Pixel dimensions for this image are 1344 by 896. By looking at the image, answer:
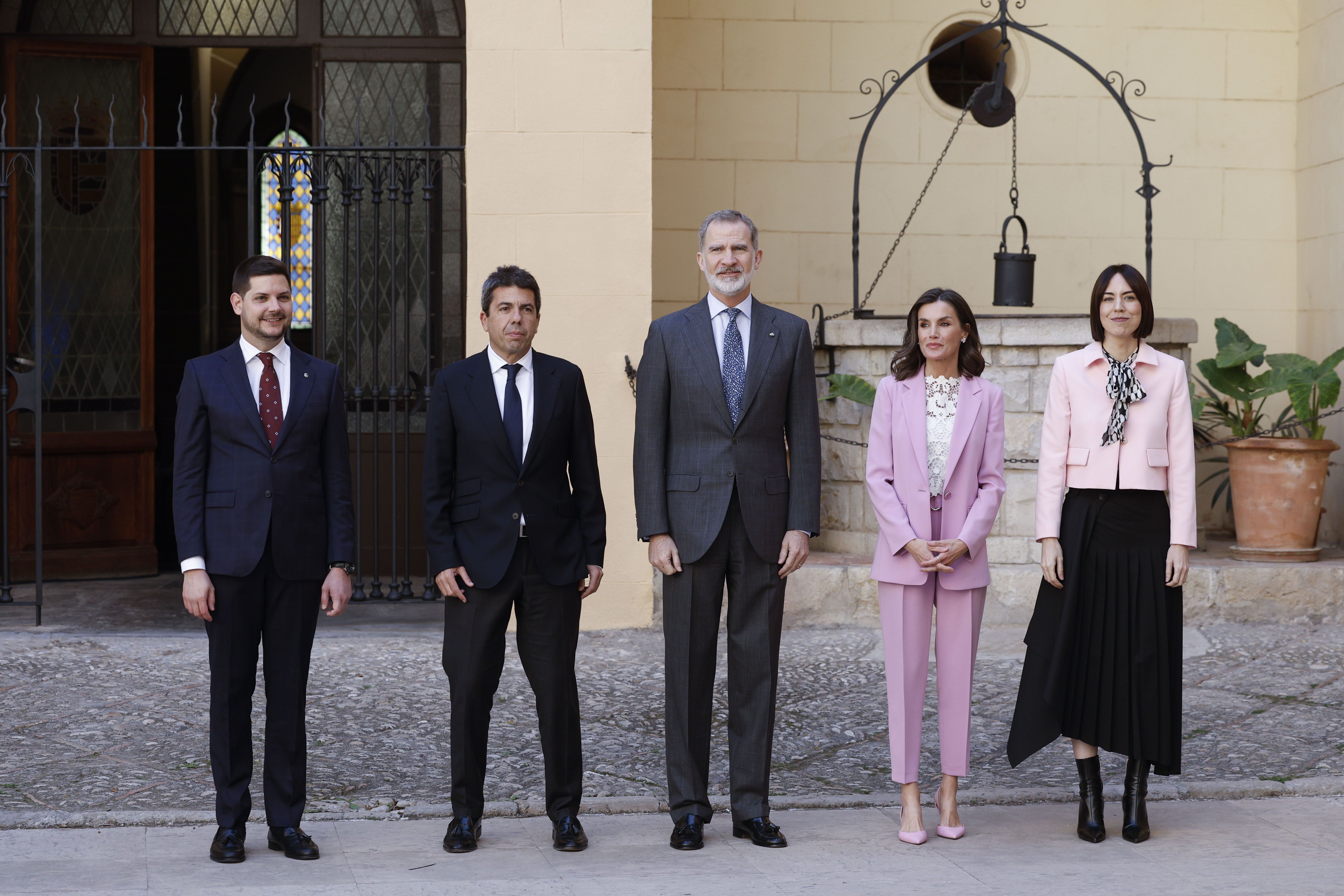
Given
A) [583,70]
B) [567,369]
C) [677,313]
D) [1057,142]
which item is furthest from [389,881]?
[1057,142]

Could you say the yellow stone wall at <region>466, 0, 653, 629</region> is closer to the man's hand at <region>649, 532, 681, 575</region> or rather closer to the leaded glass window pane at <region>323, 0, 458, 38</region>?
the leaded glass window pane at <region>323, 0, 458, 38</region>

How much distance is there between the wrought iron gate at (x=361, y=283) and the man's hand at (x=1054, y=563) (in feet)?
12.0

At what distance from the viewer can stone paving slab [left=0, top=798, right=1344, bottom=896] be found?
354 centimetres

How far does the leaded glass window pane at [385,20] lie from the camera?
8.18 meters

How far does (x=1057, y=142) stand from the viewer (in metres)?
8.94

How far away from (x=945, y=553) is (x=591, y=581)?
101 cm

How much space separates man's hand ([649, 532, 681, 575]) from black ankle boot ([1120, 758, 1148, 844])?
1432 millimetres

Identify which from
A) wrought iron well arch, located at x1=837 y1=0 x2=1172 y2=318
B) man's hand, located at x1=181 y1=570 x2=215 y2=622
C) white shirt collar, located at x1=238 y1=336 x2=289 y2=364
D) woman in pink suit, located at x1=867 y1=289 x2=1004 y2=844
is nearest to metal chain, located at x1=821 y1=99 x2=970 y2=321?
wrought iron well arch, located at x1=837 y1=0 x2=1172 y2=318

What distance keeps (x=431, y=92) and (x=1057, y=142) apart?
13.0ft

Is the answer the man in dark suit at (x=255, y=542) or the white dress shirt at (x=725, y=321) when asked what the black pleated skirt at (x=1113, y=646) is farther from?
the man in dark suit at (x=255, y=542)

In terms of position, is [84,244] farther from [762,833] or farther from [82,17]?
[762,833]

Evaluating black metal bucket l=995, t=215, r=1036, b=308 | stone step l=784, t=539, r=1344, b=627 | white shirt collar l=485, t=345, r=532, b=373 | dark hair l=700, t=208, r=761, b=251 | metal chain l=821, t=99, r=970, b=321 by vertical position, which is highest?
metal chain l=821, t=99, r=970, b=321

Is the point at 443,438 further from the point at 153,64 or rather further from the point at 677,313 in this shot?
the point at 153,64

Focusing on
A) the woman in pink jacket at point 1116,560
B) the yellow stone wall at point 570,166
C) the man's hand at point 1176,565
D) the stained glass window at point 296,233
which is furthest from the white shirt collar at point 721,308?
the stained glass window at point 296,233
